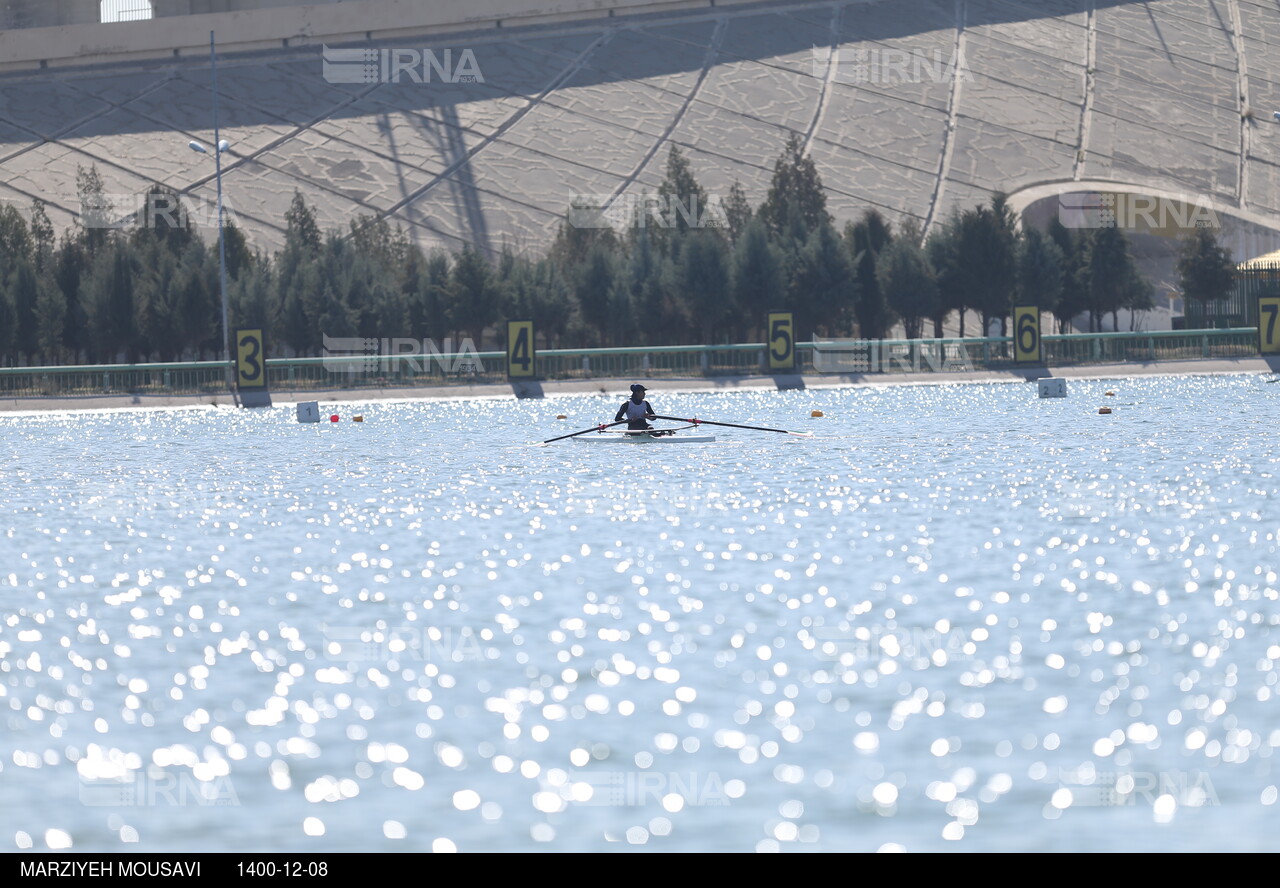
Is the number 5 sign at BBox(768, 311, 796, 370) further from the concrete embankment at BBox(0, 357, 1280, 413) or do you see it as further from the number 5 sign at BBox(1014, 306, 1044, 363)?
the number 5 sign at BBox(1014, 306, 1044, 363)

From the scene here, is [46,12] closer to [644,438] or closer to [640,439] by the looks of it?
[640,439]

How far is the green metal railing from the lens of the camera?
209 ft

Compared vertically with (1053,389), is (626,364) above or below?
above

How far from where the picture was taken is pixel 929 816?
9289mm

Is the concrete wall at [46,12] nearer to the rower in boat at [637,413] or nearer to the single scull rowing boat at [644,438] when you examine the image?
the single scull rowing boat at [644,438]

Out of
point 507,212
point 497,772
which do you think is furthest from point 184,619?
point 507,212

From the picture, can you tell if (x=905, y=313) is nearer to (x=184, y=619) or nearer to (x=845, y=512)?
(x=845, y=512)

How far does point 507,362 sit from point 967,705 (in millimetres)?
53444

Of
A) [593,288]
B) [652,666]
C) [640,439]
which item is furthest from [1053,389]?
[652,666]

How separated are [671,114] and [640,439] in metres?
87.5

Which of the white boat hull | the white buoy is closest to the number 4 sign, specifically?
the white buoy

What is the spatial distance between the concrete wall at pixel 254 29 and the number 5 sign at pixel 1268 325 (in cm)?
7450

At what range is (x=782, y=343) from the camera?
217ft

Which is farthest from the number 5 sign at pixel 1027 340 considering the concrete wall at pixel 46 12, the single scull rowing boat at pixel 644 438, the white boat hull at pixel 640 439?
the concrete wall at pixel 46 12
